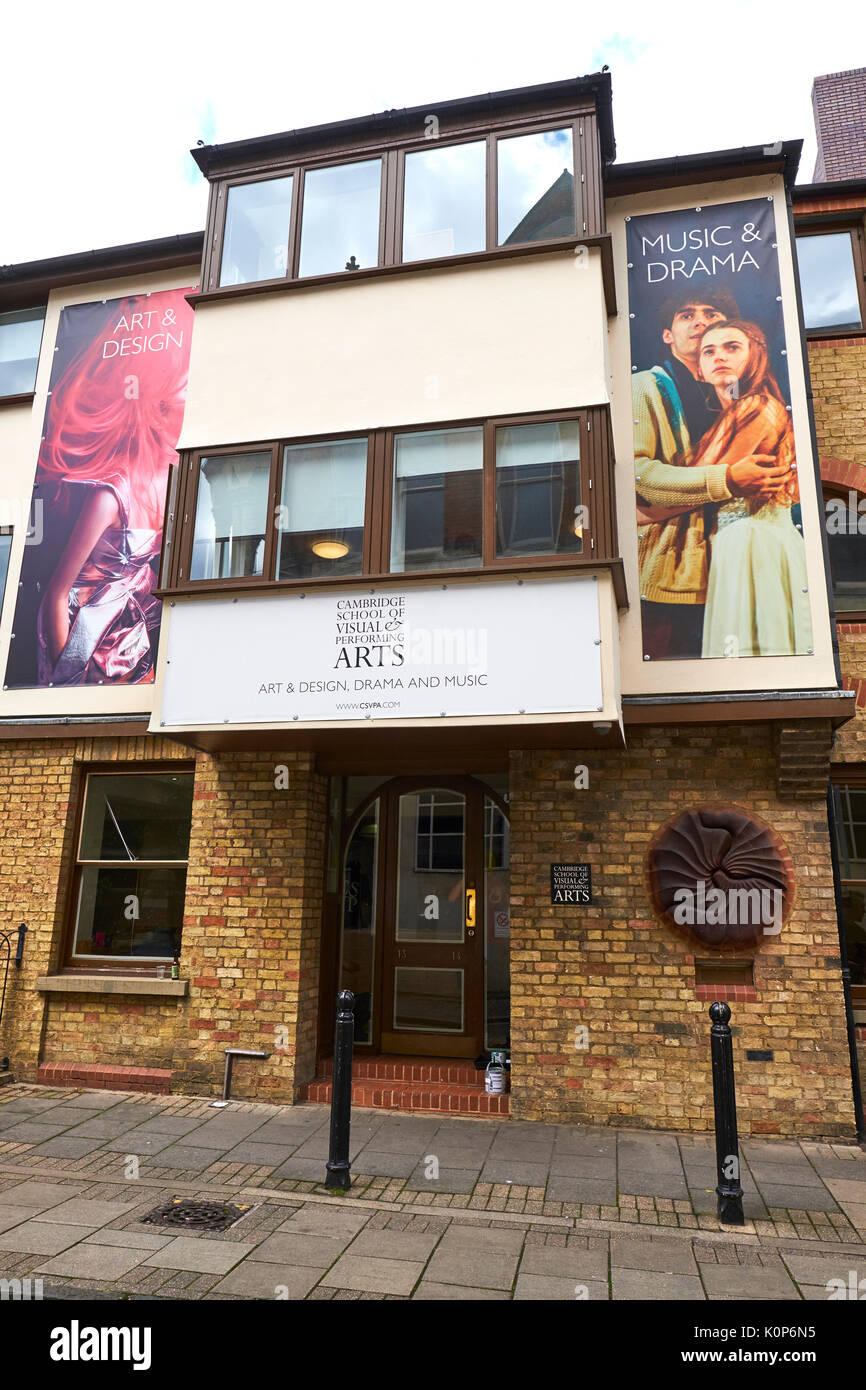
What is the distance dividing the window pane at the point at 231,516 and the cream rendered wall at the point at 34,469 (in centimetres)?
178

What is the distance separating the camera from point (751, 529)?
7367 millimetres

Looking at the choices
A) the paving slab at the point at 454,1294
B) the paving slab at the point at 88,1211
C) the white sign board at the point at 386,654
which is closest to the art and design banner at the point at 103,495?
the white sign board at the point at 386,654

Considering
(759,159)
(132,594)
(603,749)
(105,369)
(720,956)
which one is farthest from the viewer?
(105,369)

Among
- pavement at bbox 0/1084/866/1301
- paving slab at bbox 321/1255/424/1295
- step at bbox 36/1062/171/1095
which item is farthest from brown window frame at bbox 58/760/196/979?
paving slab at bbox 321/1255/424/1295

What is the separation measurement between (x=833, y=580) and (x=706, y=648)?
5.96ft

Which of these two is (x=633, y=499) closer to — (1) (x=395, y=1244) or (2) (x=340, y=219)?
(2) (x=340, y=219)

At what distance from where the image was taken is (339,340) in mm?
7645

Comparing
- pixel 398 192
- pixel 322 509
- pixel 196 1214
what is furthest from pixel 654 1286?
pixel 398 192

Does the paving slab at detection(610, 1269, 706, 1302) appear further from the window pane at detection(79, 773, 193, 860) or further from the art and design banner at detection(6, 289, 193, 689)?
the art and design banner at detection(6, 289, 193, 689)

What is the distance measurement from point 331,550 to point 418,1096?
4.59 meters

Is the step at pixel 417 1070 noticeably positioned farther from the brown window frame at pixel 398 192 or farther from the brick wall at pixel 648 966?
the brown window frame at pixel 398 192

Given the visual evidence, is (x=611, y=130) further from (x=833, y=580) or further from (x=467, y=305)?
(x=833, y=580)

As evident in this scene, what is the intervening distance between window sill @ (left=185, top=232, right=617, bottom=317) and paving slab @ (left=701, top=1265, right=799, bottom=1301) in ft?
23.8

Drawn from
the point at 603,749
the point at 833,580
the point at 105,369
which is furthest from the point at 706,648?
the point at 105,369
